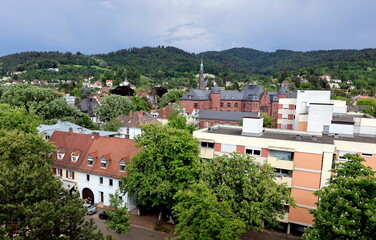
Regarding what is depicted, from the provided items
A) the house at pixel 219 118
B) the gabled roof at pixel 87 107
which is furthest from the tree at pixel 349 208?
the gabled roof at pixel 87 107

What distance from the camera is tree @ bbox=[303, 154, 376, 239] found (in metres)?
15.9

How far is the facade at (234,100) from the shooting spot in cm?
9112

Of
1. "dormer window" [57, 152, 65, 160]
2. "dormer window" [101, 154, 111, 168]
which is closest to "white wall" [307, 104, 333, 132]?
"dormer window" [101, 154, 111, 168]

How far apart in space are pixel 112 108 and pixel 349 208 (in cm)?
6673

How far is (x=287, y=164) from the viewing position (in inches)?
1072

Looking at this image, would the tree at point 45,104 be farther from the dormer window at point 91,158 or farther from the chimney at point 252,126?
the chimney at point 252,126

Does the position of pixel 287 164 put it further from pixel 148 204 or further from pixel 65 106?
pixel 65 106

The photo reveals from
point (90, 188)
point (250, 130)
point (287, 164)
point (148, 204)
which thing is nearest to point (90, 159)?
point (90, 188)

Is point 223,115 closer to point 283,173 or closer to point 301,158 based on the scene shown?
point 283,173

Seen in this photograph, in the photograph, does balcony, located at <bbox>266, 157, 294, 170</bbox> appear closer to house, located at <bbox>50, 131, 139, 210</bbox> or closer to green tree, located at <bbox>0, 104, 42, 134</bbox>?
house, located at <bbox>50, 131, 139, 210</bbox>

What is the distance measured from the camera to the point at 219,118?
80.0 m

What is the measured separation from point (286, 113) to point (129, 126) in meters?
35.8

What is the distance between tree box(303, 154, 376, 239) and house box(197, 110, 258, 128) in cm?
5870

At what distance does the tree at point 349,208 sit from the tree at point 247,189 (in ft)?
11.7
